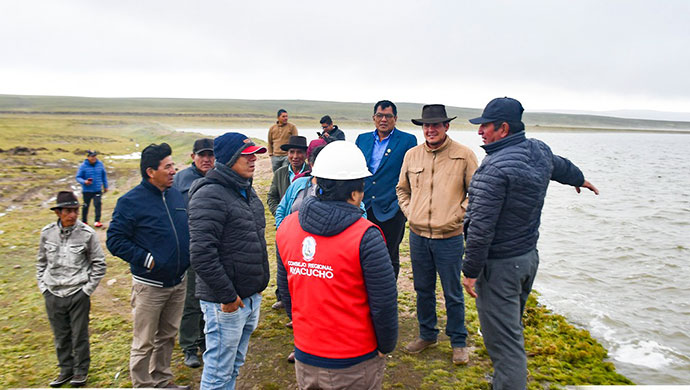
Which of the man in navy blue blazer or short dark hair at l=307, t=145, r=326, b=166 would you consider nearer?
short dark hair at l=307, t=145, r=326, b=166

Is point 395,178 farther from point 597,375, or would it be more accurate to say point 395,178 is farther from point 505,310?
point 597,375

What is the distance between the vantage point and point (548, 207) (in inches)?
722

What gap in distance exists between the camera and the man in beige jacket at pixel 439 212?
176 inches

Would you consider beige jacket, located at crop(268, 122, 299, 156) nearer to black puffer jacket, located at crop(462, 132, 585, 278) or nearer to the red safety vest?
black puffer jacket, located at crop(462, 132, 585, 278)

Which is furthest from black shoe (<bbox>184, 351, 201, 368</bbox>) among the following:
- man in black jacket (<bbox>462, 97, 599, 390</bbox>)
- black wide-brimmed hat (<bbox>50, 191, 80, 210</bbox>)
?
man in black jacket (<bbox>462, 97, 599, 390</bbox>)

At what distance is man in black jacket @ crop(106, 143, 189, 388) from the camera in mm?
3891

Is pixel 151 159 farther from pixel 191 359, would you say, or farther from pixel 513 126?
pixel 513 126

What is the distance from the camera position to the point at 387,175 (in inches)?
210

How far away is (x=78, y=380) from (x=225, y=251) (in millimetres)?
2776

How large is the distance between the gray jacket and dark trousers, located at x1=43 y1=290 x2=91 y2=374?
0.10 meters

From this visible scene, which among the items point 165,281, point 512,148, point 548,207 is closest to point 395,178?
point 512,148

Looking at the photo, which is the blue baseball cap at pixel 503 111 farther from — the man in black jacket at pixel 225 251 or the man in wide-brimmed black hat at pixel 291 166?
the man in wide-brimmed black hat at pixel 291 166

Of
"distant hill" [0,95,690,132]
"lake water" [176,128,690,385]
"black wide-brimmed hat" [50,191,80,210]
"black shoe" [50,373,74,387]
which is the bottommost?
"lake water" [176,128,690,385]

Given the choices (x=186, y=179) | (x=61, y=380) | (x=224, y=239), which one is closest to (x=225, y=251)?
(x=224, y=239)
